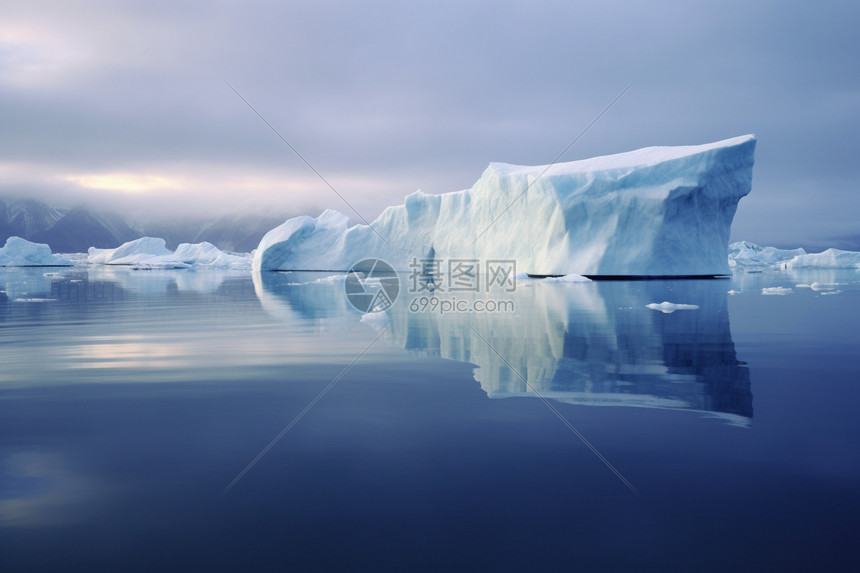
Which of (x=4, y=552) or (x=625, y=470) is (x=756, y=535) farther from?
(x=4, y=552)

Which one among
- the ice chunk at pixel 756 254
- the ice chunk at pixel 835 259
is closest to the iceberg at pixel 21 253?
the ice chunk at pixel 756 254

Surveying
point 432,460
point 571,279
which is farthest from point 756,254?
point 432,460

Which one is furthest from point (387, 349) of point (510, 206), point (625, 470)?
point (510, 206)

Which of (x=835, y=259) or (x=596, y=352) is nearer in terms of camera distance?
(x=596, y=352)

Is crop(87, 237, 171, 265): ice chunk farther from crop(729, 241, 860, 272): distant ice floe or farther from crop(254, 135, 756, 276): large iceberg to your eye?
crop(729, 241, 860, 272): distant ice floe

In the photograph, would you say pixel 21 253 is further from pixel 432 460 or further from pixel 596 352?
pixel 432 460

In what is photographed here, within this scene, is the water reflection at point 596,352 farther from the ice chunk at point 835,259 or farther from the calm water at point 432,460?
the ice chunk at point 835,259
